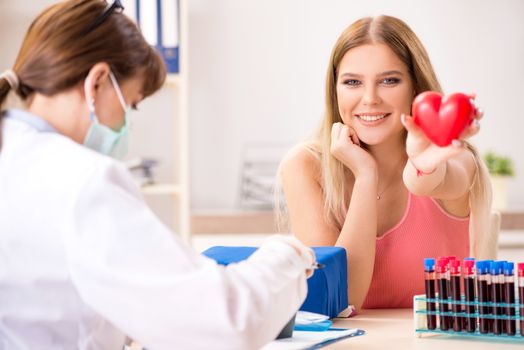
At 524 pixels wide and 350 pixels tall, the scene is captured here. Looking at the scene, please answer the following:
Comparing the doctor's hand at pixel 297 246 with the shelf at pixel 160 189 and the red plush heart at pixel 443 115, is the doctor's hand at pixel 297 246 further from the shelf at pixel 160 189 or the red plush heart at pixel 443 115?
the shelf at pixel 160 189

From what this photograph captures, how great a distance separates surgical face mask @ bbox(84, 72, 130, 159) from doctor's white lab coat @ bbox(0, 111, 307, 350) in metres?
0.08

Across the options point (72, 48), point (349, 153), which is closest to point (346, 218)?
point (349, 153)

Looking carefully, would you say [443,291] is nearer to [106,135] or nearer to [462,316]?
[462,316]

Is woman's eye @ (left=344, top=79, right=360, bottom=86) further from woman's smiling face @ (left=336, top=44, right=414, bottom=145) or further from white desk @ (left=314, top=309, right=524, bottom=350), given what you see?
white desk @ (left=314, top=309, right=524, bottom=350)

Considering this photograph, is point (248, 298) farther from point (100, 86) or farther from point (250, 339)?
point (100, 86)

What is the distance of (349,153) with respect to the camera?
2.00 m

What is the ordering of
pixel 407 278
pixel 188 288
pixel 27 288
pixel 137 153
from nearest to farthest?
pixel 188 288
pixel 27 288
pixel 407 278
pixel 137 153

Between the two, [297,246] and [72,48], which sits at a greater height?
[72,48]

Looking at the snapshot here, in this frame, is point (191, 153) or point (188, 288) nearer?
point (188, 288)

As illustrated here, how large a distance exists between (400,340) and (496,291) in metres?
0.20

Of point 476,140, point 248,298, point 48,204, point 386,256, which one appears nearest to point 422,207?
point 386,256

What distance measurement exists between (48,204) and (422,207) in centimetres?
117

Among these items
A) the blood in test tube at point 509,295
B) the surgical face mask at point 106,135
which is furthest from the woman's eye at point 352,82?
the surgical face mask at point 106,135

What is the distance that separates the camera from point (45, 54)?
1.23m
